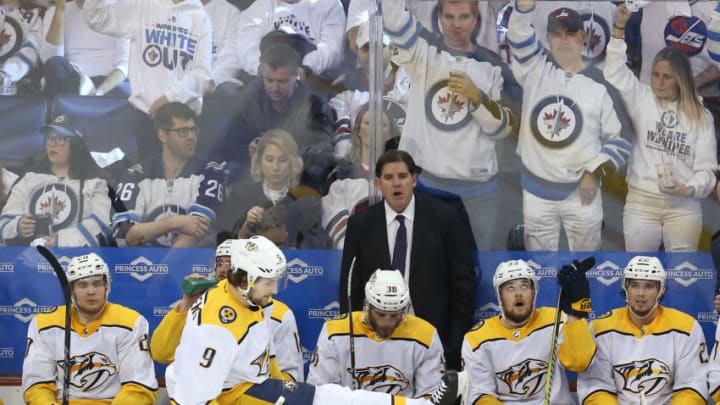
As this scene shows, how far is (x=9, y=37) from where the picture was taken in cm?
665

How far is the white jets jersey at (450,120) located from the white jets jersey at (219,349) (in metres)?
1.94

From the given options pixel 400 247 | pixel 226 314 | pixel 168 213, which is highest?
pixel 168 213

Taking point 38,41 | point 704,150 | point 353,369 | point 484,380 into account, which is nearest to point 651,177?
point 704,150

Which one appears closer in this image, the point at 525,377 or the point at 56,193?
Result: the point at 525,377

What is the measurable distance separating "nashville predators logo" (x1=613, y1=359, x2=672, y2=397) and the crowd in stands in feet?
2.93

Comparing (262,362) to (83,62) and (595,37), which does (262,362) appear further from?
(595,37)

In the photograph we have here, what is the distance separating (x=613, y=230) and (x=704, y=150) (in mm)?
661

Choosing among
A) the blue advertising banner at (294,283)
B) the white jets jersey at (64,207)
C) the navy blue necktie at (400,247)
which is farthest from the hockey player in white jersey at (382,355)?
the white jets jersey at (64,207)

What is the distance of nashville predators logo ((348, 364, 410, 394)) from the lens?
5910 millimetres

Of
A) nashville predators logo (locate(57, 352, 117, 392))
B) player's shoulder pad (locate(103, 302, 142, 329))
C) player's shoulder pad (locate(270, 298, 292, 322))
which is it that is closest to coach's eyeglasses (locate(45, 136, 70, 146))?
player's shoulder pad (locate(103, 302, 142, 329))

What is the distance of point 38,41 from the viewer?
262 inches

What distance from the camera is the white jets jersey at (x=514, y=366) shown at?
586 centimetres

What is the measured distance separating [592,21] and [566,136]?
651 mm

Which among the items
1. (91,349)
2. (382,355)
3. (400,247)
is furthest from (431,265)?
(91,349)
